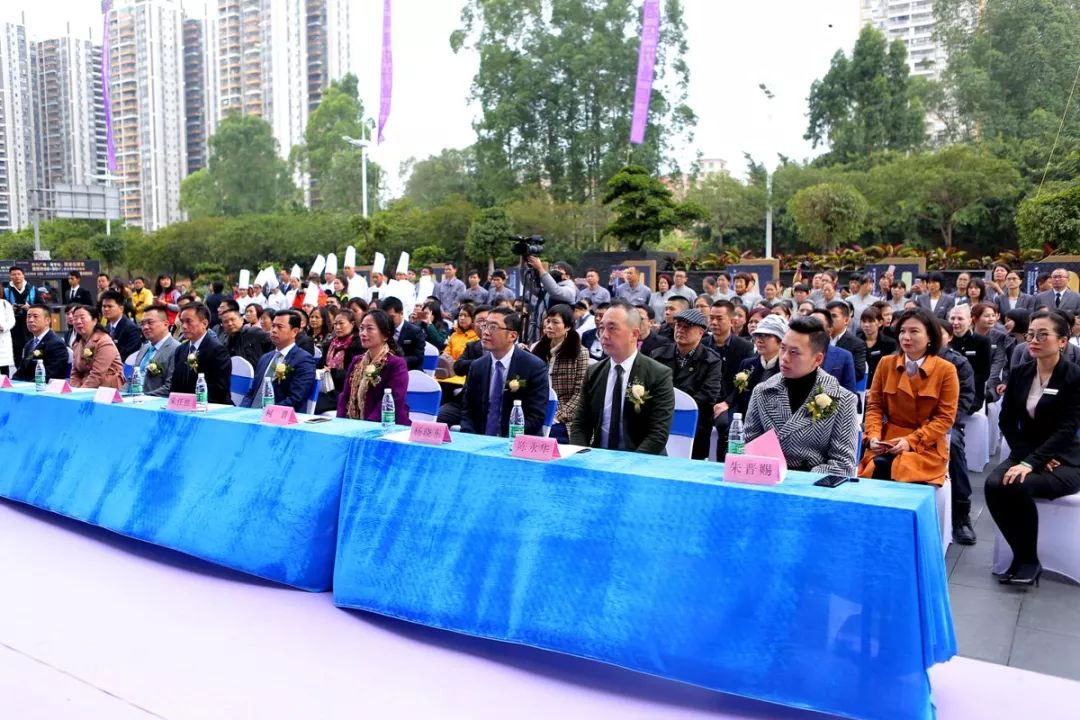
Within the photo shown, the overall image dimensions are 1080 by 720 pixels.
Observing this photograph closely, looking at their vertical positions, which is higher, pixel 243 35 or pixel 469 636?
pixel 243 35

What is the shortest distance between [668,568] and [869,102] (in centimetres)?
3263

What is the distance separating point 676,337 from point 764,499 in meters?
3.25

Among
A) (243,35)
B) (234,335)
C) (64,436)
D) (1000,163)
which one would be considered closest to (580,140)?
(1000,163)

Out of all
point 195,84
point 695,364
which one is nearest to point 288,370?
point 695,364

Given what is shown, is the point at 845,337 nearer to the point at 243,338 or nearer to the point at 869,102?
the point at 243,338

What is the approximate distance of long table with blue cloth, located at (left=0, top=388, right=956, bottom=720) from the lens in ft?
7.34

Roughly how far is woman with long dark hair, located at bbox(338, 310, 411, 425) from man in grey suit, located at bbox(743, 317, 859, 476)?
6.32 feet

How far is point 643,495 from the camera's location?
2.59 meters

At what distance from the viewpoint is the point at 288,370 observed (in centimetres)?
508

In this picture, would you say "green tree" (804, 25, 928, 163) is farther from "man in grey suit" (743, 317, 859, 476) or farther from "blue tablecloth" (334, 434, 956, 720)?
"blue tablecloth" (334, 434, 956, 720)

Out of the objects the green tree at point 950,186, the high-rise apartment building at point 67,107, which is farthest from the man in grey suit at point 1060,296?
the high-rise apartment building at point 67,107

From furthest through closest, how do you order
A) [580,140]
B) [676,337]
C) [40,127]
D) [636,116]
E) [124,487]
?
[40,127] → [580,140] → [636,116] → [676,337] → [124,487]

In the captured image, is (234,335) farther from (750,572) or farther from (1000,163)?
(1000,163)

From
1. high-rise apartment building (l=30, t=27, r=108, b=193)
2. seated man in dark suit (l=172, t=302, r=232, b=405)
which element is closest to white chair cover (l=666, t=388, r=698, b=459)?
seated man in dark suit (l=172, t=302, r=232, b=405)
